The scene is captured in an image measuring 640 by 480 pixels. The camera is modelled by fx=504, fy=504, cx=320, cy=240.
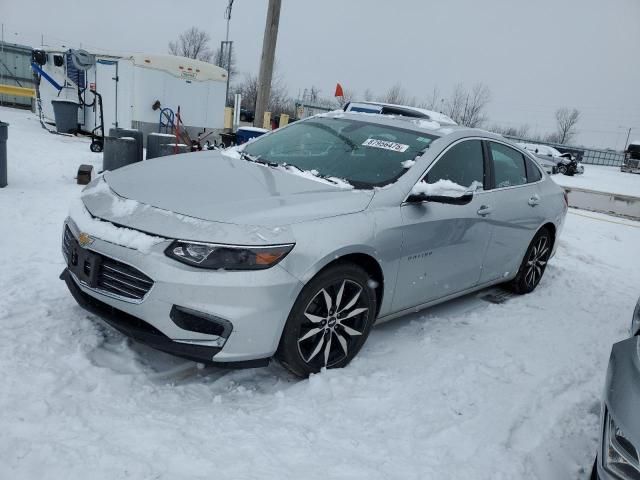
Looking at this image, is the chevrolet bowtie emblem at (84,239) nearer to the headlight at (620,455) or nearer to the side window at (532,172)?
the headlight at (620,455)

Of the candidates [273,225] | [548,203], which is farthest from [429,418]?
[548,203]

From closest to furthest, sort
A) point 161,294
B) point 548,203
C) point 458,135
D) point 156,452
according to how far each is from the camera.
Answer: point 156,452 < point 161,294 < point 458,135 < point 548,203

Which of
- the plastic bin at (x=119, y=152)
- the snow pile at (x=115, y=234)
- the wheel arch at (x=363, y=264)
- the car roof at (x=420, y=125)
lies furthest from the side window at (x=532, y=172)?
the plastic bin at (x=119, y=152)

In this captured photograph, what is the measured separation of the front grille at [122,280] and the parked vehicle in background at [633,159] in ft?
147

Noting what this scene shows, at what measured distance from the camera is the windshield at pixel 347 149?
139 inches

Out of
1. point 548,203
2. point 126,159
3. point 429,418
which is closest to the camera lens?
point 429,418

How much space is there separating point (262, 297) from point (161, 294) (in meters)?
0.51

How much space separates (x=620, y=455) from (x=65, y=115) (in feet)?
49.8

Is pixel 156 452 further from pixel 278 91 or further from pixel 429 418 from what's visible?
pixel 278 91

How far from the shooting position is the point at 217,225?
2.61 meters

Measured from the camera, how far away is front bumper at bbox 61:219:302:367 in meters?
2.54

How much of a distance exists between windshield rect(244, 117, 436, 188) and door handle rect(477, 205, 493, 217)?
2.31 feet

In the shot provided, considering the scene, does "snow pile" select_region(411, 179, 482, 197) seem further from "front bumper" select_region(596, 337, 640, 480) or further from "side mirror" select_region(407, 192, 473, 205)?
"front bumper" select_region(596, 337, 640, 480)

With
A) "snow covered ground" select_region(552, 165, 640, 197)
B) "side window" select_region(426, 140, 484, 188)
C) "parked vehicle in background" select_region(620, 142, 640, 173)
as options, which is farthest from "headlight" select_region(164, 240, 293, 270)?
"parked vehicle in background" select_region(620, 142, 640, 173)
